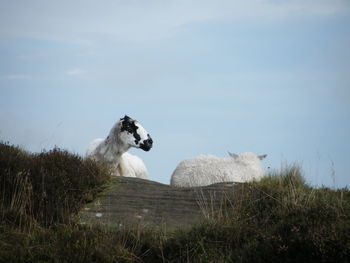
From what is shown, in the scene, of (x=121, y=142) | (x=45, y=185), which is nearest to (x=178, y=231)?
(x=45, y=185)

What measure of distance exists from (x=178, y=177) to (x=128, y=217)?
17.6 ft

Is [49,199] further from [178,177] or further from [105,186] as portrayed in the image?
[178,177]

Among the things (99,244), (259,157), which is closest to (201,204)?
(99,244)

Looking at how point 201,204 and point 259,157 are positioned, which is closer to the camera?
point 201,204

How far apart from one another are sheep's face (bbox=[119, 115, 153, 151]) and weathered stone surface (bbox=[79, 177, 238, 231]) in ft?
8.28

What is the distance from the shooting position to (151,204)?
1133 cm

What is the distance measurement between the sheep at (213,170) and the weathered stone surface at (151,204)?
10.4ft

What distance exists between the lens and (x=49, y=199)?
1102 cm

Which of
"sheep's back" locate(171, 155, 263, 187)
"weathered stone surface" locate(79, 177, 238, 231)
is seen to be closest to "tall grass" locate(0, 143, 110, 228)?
"weathered stone surface" locate(79, 177, 238, 231)

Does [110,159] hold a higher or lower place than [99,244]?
higher

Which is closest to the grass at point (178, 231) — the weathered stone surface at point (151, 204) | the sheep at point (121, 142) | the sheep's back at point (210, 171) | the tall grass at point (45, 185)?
the tall grass at point (45, 185)

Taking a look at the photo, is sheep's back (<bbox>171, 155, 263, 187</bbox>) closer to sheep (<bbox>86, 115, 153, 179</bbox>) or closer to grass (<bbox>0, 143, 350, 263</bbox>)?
sheep (<bbox>86, 115, 153, 179</bbox>)

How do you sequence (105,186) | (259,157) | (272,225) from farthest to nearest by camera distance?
1. (259,157)
2. (105,186)
3. (272,225)

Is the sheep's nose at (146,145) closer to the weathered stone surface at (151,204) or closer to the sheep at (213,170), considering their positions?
the sheep at (213,170)
